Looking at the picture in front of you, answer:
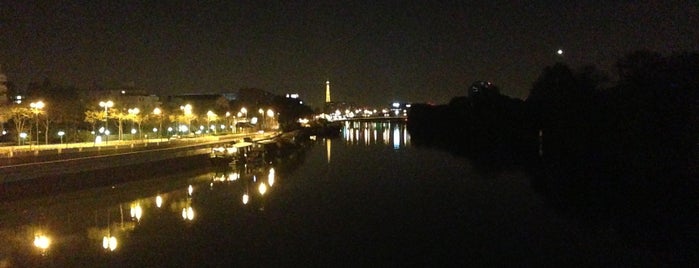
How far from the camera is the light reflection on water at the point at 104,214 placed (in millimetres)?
16797

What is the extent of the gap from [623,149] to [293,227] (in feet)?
96.7

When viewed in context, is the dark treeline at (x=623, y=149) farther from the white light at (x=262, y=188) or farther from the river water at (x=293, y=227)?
the white light at (x=262, y=188)

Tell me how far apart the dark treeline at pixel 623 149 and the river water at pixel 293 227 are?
232 centimetres

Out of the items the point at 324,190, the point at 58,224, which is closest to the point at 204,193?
the point at 324,190

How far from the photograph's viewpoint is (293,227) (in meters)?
20.2

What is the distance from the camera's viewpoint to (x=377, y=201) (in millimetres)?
27344

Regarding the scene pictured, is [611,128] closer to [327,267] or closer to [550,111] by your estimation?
[550,111]

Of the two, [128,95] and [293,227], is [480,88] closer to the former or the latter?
[128,95]

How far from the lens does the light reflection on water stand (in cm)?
1680

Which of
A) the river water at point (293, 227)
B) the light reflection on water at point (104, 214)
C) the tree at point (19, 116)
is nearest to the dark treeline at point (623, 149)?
the river water at point (293, 227)

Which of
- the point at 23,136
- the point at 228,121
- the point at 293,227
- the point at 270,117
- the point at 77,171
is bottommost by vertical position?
the point at 293,227

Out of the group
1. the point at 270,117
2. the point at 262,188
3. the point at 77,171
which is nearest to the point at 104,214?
the point at 77,171

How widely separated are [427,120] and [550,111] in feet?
225

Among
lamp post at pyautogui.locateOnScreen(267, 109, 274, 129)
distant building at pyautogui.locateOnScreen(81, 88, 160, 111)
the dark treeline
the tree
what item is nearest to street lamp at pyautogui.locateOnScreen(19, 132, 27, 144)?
the tree
